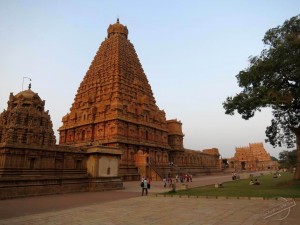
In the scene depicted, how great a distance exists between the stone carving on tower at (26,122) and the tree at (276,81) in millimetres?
19760

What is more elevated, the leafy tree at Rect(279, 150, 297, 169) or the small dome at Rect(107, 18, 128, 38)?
the small dome at Rect(107, 18, 128, 38)

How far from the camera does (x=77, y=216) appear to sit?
41.0ft

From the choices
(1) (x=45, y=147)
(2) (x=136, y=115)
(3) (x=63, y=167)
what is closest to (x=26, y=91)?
(1) (x=45, y=147)

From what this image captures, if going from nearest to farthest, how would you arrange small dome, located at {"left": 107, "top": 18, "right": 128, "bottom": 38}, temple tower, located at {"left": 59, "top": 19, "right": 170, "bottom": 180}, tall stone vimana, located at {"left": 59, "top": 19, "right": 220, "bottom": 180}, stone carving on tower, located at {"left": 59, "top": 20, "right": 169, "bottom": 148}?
tall stone vimana, located at {"left": 59, "top": 19, "right": 220, "bottom": 180} < temple tower, located at {"left": 59, "top": 19, "right": 170, "bottom": 180} < stone carving on tower, located at {"left": 59, "top": 20, "right": 169, "bottom": 148} < small dome, located at {"left": 107, "top": 18, "right": 128, "bottom": 38}

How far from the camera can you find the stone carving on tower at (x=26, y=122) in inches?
972

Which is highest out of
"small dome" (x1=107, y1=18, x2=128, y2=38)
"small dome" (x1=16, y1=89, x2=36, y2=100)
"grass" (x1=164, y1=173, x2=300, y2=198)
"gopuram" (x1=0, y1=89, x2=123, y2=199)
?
"small dome" (x1=107, y1=18, x2=128, y2=38)

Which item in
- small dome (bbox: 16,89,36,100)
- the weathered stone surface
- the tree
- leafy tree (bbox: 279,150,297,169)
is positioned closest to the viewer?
the tree

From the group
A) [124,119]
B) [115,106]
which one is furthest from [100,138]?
[115,106]

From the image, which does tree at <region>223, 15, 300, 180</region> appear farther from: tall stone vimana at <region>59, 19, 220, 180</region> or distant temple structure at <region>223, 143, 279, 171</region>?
distant temple structure at <region>223, 143, 279, 171</region>

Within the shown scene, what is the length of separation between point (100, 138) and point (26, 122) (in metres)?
21.8

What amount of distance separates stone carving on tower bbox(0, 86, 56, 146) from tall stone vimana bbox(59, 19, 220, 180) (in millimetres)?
17332

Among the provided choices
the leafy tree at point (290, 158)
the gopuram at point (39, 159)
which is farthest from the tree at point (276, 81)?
the leafy tree at point (290, 158)

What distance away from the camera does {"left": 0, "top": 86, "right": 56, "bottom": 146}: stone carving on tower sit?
24.7 m

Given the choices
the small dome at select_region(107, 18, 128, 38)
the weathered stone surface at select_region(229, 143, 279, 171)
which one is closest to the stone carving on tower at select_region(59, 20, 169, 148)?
the small dome at select_region(107, 18, 128, 38)
